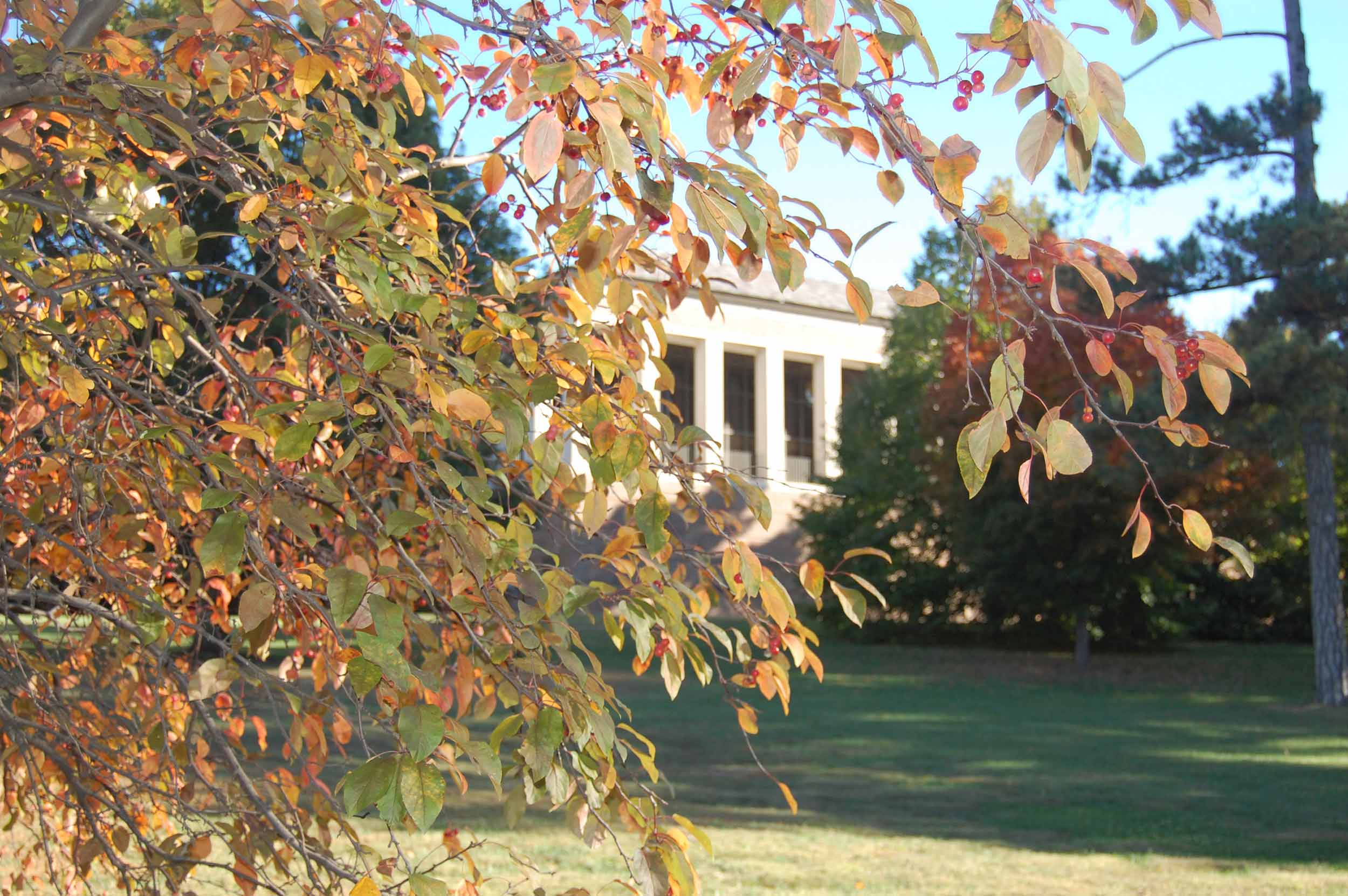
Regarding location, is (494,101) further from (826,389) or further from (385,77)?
(826,389)

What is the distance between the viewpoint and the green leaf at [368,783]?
151 cm

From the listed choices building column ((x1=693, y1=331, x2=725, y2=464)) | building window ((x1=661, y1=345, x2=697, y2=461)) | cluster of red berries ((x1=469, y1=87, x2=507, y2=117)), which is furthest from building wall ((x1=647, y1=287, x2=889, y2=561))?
cluster of red berries ((x1=469, y1=87, x2=507, y2=117))

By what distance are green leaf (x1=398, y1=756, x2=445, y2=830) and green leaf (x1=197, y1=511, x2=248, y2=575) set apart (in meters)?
0.34

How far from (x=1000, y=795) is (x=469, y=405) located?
7.93 meters

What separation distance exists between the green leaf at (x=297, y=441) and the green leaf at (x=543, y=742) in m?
0.52

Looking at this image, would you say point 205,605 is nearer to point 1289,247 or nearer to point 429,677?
point 429,677

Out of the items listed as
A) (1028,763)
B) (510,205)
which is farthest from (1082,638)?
(510,205)

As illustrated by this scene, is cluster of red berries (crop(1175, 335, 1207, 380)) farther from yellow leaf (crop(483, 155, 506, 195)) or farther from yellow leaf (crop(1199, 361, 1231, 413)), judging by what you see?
yellow leaf (crop(483, 155, 506, 195))

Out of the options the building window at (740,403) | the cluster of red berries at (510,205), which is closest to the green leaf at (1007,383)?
the cluster of red berries at (510,205)

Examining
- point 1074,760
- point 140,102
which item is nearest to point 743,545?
point 140,102

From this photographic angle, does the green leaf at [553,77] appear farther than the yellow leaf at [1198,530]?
No

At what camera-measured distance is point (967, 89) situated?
1.90m

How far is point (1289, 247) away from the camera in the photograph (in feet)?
46.3

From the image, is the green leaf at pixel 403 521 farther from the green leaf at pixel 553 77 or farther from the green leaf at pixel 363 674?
the green leaf at pixel 553 77
